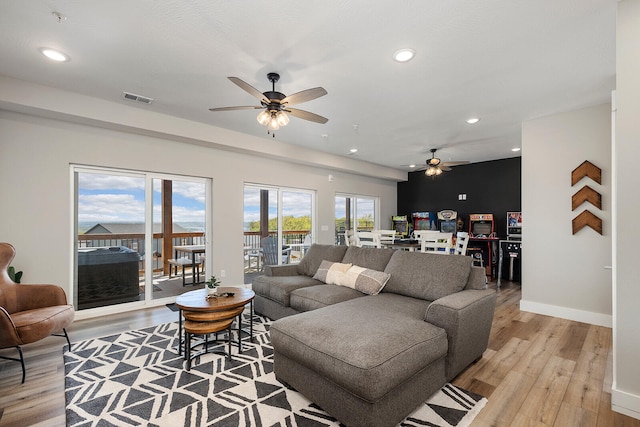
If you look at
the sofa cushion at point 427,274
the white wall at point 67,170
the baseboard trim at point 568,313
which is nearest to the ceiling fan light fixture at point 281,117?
the sofa cushion at point 427,274

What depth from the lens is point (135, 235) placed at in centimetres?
424

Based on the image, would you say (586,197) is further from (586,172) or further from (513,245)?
(513,245)

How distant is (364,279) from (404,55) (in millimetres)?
2219

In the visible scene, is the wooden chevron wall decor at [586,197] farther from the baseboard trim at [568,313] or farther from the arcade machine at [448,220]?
the arcade machine at [448,220]

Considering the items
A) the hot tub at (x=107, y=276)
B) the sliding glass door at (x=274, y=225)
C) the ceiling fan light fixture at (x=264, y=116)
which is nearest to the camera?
the ceiling fan light fixture at (x=264, y=116)

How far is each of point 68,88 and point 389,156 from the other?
18.2 ft

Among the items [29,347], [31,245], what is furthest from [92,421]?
[31,245]

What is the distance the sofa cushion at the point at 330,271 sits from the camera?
3.42 meters

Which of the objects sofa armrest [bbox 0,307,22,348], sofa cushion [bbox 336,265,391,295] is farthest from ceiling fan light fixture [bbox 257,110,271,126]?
sofa armrest [bbox 0,307,22,348]

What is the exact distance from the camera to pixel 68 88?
10.6ft

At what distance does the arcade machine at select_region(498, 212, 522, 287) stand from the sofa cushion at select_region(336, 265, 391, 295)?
4261mm

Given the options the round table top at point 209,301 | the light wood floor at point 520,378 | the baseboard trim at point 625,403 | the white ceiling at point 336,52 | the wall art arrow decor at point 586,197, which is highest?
the white ceiling at point 336,52

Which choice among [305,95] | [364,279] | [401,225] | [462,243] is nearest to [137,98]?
[305,95]

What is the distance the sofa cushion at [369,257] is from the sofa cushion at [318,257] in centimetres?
18
